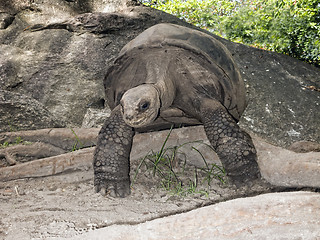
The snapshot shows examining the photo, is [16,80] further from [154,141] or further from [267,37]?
[267,37]

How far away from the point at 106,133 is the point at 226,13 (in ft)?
29.8

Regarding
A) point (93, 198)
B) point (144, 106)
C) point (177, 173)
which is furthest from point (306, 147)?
point (93, 198)

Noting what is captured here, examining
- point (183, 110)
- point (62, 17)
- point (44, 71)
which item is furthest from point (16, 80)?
point (183, 110)

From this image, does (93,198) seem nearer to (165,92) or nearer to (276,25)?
(165,92)

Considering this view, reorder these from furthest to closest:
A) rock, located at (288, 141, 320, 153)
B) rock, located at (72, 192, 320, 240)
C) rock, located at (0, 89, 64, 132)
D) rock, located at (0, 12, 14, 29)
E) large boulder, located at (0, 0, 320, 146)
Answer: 1. rock, located at (0, 12, 14, 29)
2. large boulder, located at (0, 0, 320, 146)
3. rock, located at (0, 89, 64, 132)
4. rock, located at (288, 141, 320, 153)
5. rock, located at (72, 192, 320, 240)

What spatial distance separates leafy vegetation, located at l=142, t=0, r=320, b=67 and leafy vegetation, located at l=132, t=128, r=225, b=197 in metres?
5.04

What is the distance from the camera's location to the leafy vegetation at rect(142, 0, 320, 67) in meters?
6.54

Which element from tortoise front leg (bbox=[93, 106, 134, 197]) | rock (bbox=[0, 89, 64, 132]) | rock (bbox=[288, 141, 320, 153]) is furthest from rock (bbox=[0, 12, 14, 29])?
rock (bbox=[288, 141, 320, 153])

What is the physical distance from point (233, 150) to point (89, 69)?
3.40 metres

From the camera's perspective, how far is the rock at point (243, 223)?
117 cm

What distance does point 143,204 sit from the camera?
7.42ft

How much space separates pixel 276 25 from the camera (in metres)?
7.29

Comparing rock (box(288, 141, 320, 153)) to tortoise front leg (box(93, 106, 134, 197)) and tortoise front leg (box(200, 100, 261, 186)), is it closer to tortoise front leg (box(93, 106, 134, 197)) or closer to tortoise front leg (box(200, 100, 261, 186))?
tortoise front leg (box(200, 100, 261, 186))

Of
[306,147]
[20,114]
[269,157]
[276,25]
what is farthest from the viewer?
[276,25]
